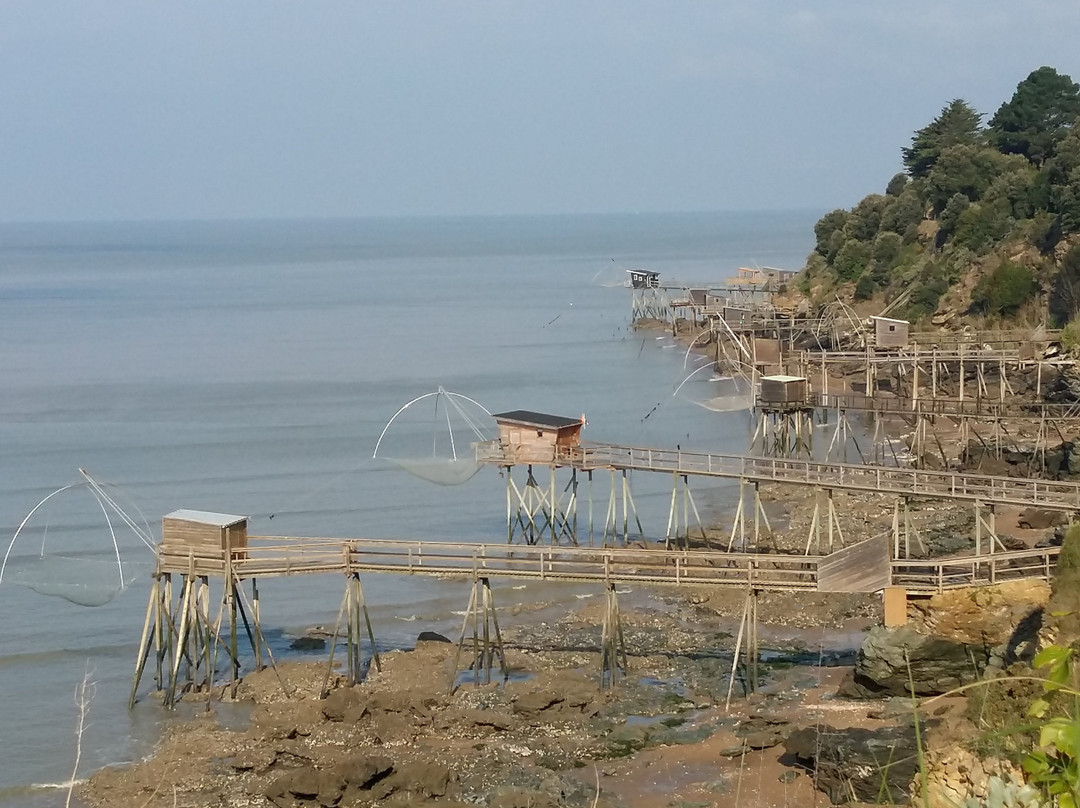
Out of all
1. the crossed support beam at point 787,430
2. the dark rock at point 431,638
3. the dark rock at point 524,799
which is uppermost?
the crossed support beam at point 787,430

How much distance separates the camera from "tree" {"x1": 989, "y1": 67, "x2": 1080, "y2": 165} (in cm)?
7350

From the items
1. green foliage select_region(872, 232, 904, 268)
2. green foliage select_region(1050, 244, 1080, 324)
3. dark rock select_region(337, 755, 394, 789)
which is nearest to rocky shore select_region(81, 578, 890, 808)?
dark rock select_region(337, 755, 394, 789)

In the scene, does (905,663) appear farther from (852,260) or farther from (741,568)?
(852,260)

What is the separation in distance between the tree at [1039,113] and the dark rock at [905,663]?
55.6 metres

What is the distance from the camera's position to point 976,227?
66125 mm

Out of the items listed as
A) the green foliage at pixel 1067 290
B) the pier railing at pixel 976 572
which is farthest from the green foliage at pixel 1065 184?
the pier railing at pixel 976 572

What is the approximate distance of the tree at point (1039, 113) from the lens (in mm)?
73500

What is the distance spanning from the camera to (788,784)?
20.3 metres

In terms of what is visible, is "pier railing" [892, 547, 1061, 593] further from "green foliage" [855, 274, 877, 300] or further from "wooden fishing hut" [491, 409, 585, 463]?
"green foliage" [855, 274, 877, 300]

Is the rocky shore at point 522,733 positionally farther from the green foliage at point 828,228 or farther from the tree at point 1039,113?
the green foliage at point 828,228

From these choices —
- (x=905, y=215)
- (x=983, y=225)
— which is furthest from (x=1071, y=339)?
(x=905, y=215)

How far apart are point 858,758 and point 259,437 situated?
4208 cm

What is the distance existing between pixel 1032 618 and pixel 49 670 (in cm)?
1966

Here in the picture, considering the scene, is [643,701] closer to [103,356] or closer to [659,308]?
[103,356]
